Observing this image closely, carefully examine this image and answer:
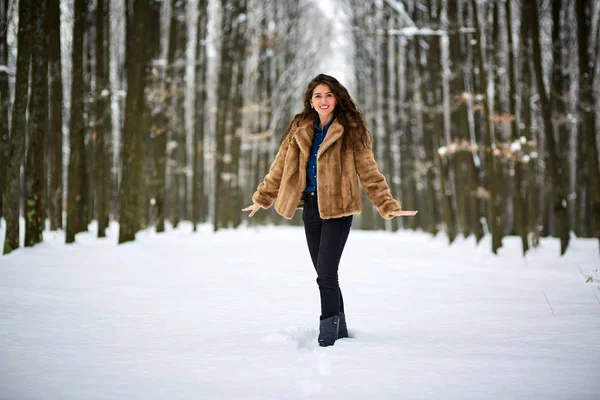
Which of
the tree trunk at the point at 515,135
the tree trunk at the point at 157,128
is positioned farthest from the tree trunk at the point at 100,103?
the tree trunk at the point at 515,135

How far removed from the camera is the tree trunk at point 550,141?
11.1m

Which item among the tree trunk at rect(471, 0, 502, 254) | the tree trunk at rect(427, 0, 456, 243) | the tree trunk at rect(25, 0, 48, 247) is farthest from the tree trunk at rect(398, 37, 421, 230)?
the tree trunk at rect(25, 0, 48, 247)

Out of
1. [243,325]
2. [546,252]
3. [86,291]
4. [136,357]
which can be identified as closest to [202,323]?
[243,325]

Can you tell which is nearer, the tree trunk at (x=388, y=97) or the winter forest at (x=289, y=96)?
the winter forest at (x=289, y=96)

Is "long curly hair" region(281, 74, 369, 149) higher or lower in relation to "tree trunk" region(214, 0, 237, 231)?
lower

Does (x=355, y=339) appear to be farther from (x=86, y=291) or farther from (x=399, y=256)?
(x=399, y=256)

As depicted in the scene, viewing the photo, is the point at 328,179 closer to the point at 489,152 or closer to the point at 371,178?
the point at 371,178

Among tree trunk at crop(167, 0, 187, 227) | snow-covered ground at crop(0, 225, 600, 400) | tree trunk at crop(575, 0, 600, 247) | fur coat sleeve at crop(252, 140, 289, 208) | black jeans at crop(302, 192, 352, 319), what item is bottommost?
snow-covered ground at crop(0, 225, 600, 400)

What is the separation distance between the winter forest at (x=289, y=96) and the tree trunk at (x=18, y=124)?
0.02m

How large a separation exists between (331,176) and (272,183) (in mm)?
582

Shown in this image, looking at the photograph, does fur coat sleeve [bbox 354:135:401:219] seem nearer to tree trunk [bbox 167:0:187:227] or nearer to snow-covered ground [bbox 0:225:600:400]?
snow-covered ground [bbox 0:225:600:400]

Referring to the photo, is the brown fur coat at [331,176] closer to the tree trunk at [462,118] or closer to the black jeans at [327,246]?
the black jeans at [327,246]

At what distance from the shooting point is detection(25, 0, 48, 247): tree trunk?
349 inches

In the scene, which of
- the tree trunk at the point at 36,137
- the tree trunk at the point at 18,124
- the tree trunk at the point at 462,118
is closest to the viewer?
the tree trunk at the point at 18,124
